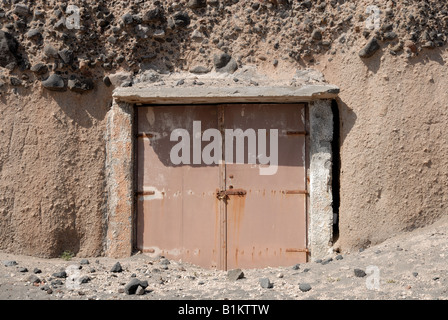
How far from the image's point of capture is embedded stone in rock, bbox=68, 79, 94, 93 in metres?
6.64

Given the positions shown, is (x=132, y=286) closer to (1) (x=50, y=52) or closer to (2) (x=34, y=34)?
(1) (x=50, y=52)

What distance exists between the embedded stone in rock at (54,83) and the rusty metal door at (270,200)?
1915mm

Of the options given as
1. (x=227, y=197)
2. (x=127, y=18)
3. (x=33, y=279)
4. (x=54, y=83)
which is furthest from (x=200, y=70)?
(x=33, y=279)

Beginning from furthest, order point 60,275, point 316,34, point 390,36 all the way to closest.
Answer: point 316,34, point 390,36, point 60,275

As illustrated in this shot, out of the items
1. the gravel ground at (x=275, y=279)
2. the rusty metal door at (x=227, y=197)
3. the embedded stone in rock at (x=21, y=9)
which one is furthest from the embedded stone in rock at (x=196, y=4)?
the gravel ground at (x=275, y=279)

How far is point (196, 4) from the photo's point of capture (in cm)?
684

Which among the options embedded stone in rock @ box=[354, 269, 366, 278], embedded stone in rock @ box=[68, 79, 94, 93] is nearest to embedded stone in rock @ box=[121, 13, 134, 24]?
embedded stone in rock @ box=[68, 79, 94, 93]

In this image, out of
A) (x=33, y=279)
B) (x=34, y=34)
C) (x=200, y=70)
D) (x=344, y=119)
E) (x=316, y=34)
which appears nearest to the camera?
(x=33, y=279)

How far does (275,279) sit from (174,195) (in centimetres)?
184

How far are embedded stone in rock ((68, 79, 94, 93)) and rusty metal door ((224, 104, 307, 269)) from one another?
1.63 meters

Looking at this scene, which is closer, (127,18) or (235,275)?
(235,275)

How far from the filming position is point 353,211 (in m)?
6.30

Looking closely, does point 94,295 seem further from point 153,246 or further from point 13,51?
point 13,51

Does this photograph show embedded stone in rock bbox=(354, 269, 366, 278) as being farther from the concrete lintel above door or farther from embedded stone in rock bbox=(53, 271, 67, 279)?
embedded stone in rock bbox=(53, 271, 67, 279)
